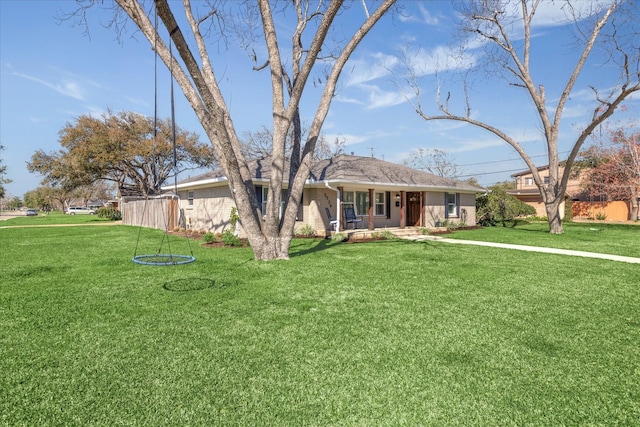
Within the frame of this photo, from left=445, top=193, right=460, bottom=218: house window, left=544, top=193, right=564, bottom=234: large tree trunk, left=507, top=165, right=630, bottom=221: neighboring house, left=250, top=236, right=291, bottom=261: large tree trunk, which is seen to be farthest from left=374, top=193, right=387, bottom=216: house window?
left=507, top=165, right=630, bottom=221: neighboring house

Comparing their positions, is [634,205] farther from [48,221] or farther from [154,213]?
[48,221]

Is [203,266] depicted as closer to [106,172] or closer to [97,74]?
[97,74]

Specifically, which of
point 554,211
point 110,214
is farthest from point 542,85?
point 110,214

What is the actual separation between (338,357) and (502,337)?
1790mm

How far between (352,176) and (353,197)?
Answer: 1.79 metres

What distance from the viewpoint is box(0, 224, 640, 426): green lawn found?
231 centimetres

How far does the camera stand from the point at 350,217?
14266 millimetres

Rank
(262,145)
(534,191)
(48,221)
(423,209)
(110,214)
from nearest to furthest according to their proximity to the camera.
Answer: (423,209) → (534,191) → (48,221) → (110,214) → (262,145)

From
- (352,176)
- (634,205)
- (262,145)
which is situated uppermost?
(262,145)

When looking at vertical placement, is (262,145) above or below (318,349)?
A: above

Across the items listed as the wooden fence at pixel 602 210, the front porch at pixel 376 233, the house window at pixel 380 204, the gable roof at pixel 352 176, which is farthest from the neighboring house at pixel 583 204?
the house window at pixel 380 204

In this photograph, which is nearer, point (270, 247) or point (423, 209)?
point (270, 247)

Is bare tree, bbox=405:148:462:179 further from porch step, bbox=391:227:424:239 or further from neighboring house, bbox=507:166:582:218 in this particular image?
porch step, bbox=391:227:424:239

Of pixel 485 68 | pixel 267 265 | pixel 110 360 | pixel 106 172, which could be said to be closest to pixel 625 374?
pixel 110 360
